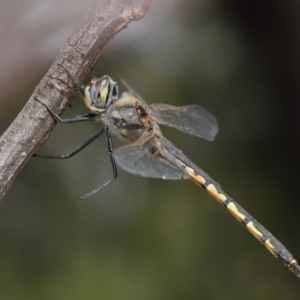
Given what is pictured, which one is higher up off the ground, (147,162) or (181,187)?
(147,162)

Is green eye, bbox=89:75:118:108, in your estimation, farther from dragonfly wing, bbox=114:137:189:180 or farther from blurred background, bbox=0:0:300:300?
blurred background, bbox=0:0:300:300

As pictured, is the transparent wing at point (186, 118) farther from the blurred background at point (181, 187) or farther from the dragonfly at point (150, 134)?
the blurred background at point (181, 187)

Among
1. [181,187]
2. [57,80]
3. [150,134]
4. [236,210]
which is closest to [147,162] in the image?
[150,134]

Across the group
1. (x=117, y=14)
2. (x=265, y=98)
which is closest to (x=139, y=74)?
(x=265, y=98)

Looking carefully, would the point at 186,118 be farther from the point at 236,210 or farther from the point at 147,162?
the point at 236,210

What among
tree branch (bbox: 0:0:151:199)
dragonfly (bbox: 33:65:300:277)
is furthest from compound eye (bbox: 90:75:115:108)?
tree branch (bbox: 0:0:151:199)

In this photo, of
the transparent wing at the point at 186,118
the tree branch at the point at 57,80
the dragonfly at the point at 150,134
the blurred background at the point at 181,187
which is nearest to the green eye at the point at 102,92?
the dragonfly at the point at 150,134

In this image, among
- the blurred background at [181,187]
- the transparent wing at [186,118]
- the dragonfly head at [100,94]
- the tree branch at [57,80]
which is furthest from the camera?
the blurred background at [181,187]
